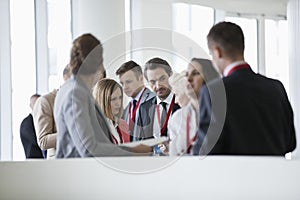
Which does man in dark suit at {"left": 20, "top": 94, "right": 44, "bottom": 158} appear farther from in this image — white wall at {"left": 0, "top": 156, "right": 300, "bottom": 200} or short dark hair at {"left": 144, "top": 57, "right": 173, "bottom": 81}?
short dark hair at {"left": 144, "top": 57, "right": 173, "bottom": 81}

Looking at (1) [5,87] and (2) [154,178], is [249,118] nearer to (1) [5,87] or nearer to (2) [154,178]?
(2) [154,178]

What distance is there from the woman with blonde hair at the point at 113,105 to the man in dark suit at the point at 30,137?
0.27 meters

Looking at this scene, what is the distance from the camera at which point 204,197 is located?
2.60 metres

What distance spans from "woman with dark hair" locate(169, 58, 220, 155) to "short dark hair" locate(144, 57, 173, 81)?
3.0 inches

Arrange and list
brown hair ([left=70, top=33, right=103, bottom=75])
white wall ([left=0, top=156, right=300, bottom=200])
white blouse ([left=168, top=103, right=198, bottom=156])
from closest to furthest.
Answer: white wall ([left=0, top=156, right=300, bottom=200])
white blouse ([left=168, top=103, right=198, bottom=156])
brown hair ([left=70, top=33, right=103, bottom=75])

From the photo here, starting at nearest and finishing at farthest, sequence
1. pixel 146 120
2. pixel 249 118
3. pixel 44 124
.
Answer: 1. pixel 249 118
2. pixel 146 120
3. pixel 44 124

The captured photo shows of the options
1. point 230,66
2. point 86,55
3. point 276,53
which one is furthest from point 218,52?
point 86,55

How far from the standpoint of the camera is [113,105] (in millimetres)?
2713

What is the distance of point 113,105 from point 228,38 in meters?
0.52

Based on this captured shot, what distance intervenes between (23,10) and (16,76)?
28cm

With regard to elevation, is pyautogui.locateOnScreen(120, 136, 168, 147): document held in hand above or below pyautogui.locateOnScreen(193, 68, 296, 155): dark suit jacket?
below

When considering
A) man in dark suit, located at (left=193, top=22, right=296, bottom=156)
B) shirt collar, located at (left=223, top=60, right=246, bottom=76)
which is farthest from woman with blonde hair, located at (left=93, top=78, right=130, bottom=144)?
shirt collar, located at (left=223, top=60, right=246, bottom=76)

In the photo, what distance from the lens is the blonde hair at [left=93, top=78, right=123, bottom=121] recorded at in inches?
107

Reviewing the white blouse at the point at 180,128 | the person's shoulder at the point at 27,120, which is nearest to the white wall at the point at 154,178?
the white blouse at the point at 180,128
